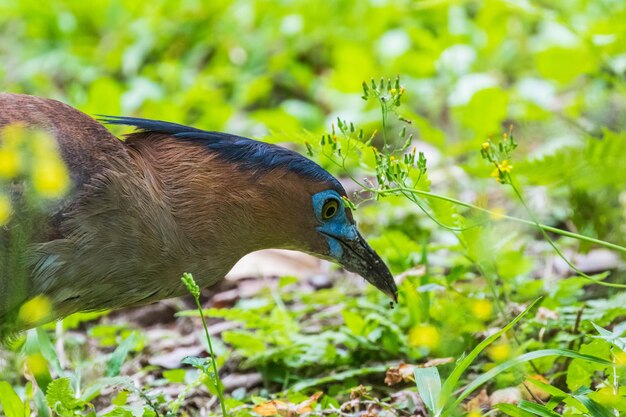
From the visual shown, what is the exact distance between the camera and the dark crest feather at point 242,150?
345cm

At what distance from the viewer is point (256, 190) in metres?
3.46

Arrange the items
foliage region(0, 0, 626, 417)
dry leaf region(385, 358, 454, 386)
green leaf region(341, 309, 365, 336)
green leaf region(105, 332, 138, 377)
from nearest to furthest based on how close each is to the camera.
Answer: foliage region(0, 0, 626, 417)
dry leaf region(385, 358, 454, 386)
green leaf region(105, 332, 138, 377)
green leaf region(341, 309, 365, 336)

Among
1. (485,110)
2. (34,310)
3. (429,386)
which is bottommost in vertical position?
(429,386)

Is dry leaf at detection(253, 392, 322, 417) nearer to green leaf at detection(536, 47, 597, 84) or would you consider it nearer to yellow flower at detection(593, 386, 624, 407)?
yellow flower at detection(593, 386, 624, 407)

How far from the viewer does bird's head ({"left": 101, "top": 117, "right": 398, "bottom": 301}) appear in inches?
133

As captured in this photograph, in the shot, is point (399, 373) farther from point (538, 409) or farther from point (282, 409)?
point (538, 409)

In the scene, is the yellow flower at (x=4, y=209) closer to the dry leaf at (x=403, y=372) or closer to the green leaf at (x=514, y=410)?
the dry leaf at (x=403, y=372)

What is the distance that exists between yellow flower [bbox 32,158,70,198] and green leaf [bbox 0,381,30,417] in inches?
24.0

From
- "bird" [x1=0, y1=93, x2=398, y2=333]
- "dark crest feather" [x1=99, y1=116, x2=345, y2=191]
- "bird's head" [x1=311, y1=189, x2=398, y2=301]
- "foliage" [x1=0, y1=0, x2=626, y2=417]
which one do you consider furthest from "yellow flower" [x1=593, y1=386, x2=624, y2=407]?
"dark crest feather" [x1=99, y1=116, x2=345, y2=191]

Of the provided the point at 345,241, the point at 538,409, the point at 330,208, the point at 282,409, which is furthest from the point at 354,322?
the point at 538,409

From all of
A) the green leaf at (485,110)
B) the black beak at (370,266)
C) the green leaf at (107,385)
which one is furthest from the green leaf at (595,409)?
the green leaf at (485,110)

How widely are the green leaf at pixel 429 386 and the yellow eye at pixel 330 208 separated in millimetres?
793

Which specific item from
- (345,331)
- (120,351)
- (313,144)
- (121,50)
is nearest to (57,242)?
(120,351)

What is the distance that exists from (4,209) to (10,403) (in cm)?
64
